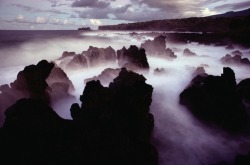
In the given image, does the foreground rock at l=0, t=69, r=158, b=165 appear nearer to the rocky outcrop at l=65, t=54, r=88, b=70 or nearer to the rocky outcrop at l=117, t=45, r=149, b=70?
the rocky outcrop at l=117, t=45, r=149, b=70

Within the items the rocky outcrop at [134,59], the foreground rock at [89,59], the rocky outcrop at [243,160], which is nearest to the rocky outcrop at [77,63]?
the foreground rock at [89,59]

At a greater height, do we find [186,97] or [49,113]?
[49,113]

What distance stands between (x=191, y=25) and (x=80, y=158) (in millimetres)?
108241

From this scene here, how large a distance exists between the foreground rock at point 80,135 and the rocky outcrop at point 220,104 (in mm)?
4422

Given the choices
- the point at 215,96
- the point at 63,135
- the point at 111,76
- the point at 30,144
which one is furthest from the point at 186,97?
the point at 30,144

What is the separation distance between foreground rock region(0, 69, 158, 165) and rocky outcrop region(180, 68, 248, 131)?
14.5 ft

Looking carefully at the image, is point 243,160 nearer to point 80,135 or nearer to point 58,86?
point 80,135

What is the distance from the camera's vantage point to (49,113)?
8219 mm

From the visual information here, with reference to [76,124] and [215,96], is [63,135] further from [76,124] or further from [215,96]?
[215,96]

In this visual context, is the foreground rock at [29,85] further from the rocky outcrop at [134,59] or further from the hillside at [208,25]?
the hillside at [208,25]

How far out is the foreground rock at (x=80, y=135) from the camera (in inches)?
288

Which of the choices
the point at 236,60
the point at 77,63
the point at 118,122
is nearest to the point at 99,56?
the point at 77,63

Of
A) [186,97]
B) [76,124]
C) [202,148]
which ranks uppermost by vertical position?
[76,124]

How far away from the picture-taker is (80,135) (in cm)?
788
